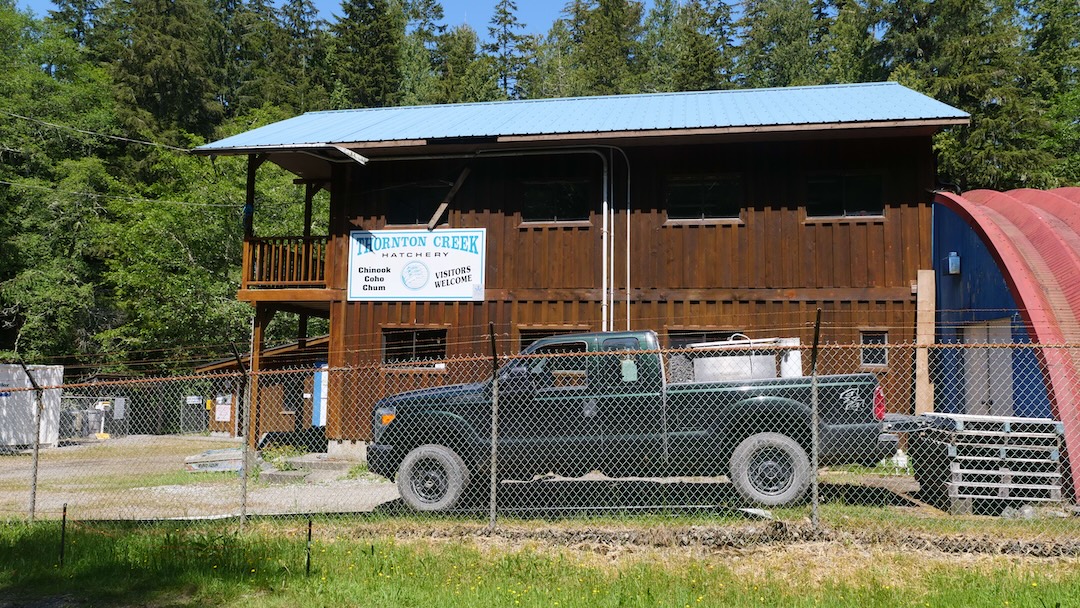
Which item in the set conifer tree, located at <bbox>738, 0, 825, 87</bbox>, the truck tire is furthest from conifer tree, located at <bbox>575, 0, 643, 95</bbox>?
the truck tire

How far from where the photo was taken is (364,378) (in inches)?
627

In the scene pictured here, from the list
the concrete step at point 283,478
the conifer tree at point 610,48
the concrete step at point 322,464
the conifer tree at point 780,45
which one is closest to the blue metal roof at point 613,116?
the concrete step at point 322,464

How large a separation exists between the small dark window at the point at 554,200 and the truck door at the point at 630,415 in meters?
6.95

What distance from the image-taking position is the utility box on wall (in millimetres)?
21734

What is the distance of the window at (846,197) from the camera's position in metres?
14.7

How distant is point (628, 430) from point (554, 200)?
755 centimetres

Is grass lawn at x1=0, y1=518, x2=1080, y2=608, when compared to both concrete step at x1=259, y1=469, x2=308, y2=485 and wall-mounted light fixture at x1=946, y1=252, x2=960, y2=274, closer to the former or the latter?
concrete step at x1=259, y1=469, x2=308, y2=485

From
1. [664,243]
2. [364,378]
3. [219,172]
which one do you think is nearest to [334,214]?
[364,378]

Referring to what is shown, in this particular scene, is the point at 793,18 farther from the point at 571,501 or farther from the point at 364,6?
the point at 571,501

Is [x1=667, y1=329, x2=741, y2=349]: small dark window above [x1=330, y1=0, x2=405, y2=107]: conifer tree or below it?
below

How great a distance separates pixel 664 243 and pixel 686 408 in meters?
6.54

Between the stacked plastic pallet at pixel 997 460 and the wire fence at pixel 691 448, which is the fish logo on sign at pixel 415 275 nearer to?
the wire fence at pixel 691 448

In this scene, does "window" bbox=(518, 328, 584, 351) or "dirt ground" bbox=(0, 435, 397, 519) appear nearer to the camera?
"dirt ground" bbox=(0, 435, 397, 519)

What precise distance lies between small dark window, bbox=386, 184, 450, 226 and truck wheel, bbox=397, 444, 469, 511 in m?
7.73
